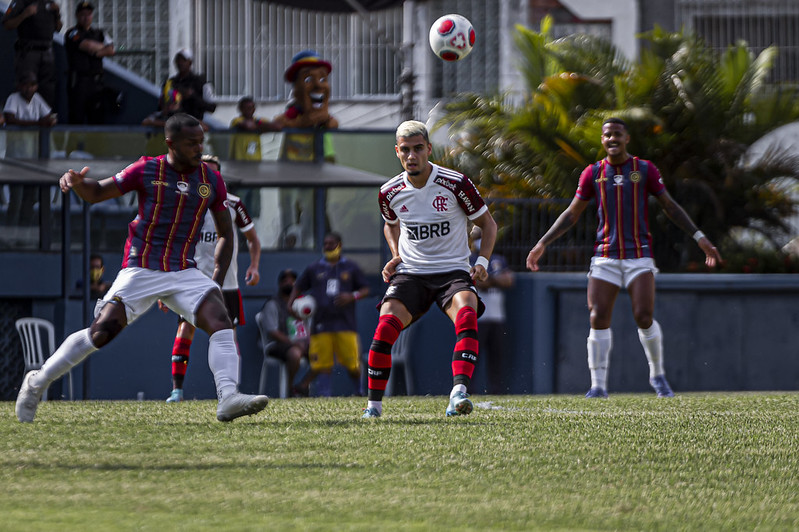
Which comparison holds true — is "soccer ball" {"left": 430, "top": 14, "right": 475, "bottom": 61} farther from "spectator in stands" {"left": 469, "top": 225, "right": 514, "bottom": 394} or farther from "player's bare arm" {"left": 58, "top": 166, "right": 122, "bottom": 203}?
"spectator in stands" {"left": 469, "top": 225, "right": 514, "bottom": 394}

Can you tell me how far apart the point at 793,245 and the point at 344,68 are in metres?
12.1

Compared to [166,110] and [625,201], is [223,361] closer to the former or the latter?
[625,201]

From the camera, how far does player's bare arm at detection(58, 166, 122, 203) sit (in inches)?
298

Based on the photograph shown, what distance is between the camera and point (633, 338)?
55.4ft

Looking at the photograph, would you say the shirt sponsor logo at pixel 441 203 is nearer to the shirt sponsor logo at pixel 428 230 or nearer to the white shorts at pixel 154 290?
the shirt sponsor logo at pixel 428 230

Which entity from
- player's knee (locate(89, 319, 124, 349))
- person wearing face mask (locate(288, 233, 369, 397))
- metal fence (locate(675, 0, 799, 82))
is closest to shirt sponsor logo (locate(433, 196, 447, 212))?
player's knee (locate(89, 319, 124, 349))

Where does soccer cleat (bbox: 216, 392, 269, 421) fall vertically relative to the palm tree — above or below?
below

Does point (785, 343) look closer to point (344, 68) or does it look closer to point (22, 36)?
point (22, 36)

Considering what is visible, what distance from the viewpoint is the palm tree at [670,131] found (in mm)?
18453

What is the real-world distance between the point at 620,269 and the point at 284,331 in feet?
21.2

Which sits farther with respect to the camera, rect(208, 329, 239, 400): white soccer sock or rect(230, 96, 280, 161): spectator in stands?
rect(230, 96, 280, 161): spectator in stands

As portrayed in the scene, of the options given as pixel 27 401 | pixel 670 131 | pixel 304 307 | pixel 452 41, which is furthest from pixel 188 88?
pixel 27 401

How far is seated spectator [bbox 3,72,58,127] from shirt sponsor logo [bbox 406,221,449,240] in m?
9.14

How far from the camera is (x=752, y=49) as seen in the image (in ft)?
91.2
